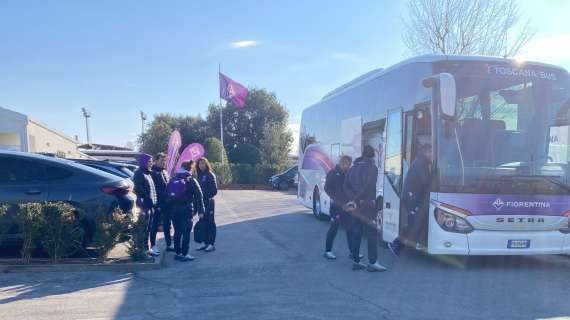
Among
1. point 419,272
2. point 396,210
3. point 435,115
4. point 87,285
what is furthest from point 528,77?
point 87,285

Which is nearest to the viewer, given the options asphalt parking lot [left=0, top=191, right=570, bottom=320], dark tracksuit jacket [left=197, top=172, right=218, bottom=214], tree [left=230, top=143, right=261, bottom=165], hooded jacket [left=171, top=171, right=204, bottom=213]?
asphalt parking lot [left=0, top=191, right=570, bottom=320]

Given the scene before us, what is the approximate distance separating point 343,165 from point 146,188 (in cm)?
348

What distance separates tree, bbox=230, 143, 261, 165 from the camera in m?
40.3

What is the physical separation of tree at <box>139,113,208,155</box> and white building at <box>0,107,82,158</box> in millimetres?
12543

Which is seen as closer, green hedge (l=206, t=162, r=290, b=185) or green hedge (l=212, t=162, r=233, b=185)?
green hedge (l=212, t=162, r=233, b=185)

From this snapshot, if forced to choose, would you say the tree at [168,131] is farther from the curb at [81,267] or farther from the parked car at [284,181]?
the curb at [81,267]

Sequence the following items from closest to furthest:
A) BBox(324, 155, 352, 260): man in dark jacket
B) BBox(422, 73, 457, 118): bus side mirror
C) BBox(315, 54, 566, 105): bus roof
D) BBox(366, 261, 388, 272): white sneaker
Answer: BBox(422, 73, 457, 118): bus side mirror < BBox(366, 261, 388, 272): white sneaker < BBox(315, 54, 566, 105): bus roof < BBox(324, 155, 352, 260): man in dark jacket

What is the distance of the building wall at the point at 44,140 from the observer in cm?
2448

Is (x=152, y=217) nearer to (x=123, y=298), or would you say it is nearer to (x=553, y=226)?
(x=123, y=298)

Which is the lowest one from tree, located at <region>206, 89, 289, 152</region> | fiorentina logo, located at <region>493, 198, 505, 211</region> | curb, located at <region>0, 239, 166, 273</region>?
curb, located at <region>0, 239, 166, 273</region>

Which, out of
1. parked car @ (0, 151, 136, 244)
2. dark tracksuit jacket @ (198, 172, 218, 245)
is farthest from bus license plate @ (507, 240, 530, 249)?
parked car @ (0, 151, 136, 244)

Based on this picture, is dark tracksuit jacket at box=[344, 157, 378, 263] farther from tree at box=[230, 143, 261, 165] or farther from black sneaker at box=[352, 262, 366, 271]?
tree at box=[230, 143, 261, 165]

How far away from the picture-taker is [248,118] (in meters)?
49.5

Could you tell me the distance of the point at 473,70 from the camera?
721cm
